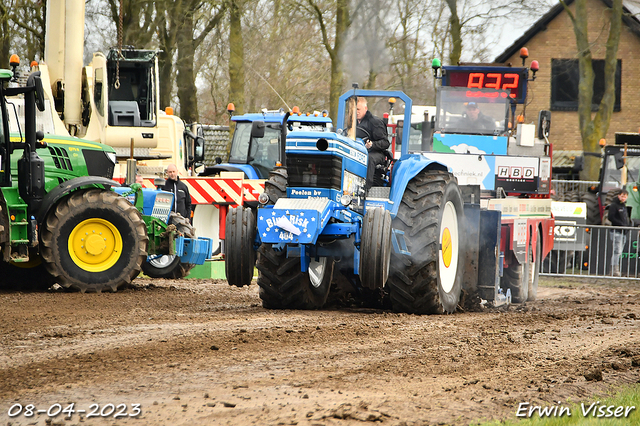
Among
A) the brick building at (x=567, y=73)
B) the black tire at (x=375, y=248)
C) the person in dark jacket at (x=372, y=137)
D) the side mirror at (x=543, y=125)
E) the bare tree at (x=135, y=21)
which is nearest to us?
the black tire at (x=375, y=248)

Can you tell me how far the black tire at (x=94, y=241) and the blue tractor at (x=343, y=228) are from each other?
2.41m

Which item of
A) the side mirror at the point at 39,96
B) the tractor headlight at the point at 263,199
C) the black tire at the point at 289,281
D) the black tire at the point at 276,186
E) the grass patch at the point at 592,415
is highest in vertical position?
the side mirror at the point at 39,96

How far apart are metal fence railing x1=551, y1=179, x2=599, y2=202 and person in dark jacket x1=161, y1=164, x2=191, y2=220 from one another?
1217 cm

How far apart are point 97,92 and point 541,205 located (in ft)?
24.8

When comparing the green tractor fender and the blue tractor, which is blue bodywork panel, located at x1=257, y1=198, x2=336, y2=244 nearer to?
the blue tractor

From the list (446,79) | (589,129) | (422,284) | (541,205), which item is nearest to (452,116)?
(446,79)

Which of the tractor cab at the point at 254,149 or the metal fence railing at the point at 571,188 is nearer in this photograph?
the tractor cab at the point at 254,149

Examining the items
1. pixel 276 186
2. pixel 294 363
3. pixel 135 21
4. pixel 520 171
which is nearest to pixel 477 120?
pixel 520 171

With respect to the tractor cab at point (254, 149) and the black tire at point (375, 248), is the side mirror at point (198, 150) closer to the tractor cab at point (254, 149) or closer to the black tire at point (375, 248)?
the tractor cab at point (254, 149)

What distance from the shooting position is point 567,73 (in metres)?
38.4

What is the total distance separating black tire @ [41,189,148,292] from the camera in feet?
33.2

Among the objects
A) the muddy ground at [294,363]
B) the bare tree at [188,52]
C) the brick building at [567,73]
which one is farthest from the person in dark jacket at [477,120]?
the brick building at [567,73]

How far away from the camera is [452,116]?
1486 cm

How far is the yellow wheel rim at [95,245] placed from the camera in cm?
1026
